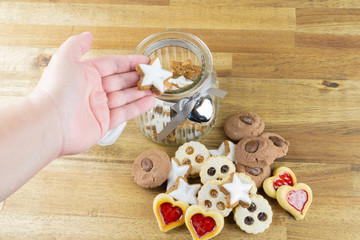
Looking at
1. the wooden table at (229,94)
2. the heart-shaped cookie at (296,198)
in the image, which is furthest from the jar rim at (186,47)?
the heart-shaped cookie at (296,198)

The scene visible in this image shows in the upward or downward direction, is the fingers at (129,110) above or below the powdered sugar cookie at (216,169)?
above

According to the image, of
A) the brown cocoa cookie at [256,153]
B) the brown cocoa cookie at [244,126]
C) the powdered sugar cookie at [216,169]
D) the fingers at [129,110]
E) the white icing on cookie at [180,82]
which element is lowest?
the powdered sugar cookie at [216,169]

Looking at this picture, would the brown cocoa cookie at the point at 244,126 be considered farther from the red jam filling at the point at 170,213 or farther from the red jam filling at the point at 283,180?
the red jam filling at the point at 170,213

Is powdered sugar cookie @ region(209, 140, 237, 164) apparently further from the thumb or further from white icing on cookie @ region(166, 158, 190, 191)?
the thumb

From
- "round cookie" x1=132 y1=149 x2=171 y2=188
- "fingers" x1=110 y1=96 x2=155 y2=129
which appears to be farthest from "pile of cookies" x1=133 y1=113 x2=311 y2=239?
"fingers" x1=110 y1=96 x2=155 y2=129

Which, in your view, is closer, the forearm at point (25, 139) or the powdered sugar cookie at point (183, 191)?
the forearm at point (25, 139)

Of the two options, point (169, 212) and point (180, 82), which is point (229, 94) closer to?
point (180, 82)

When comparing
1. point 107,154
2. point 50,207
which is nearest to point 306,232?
point 107,154

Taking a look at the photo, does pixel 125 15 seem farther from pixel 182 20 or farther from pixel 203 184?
pixel 203 184

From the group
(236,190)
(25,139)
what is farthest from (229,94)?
(25,139)
